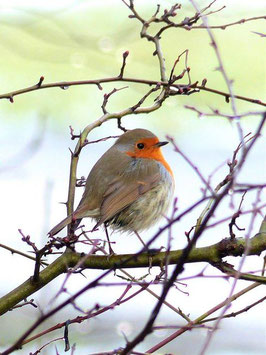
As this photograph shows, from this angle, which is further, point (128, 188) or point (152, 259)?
point (128, 188)

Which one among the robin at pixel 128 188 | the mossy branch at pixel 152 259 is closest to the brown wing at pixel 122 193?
the robin at pixel 128 188

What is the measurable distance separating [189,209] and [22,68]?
5.20 meters

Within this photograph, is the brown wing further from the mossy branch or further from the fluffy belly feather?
the mossy branch

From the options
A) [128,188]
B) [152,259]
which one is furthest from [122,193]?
[152,259]

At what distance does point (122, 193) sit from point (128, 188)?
6 centimetres

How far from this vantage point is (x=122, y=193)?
12.1 ft

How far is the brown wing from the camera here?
3598 mm

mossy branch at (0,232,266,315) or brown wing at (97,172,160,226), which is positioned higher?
brown wing at (97,172,160,226)

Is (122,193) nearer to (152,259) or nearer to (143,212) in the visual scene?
(143,212)

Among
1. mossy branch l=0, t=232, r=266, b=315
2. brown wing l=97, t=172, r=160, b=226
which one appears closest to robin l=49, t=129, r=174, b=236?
brown wing l=97, t=172, r=160, b=226

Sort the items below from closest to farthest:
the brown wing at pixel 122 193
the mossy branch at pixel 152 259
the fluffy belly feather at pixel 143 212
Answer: the mossy branch at pixel 152 259
the brown wing at pixel 122 193
the fluffy belly feather at pixel 143 212

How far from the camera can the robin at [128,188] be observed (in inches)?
143

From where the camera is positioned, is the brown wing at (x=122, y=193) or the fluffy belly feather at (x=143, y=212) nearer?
the brown wing at (x=122, y=193)

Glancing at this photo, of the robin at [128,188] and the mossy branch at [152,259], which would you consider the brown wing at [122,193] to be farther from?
the mossy branch at [152,259]
